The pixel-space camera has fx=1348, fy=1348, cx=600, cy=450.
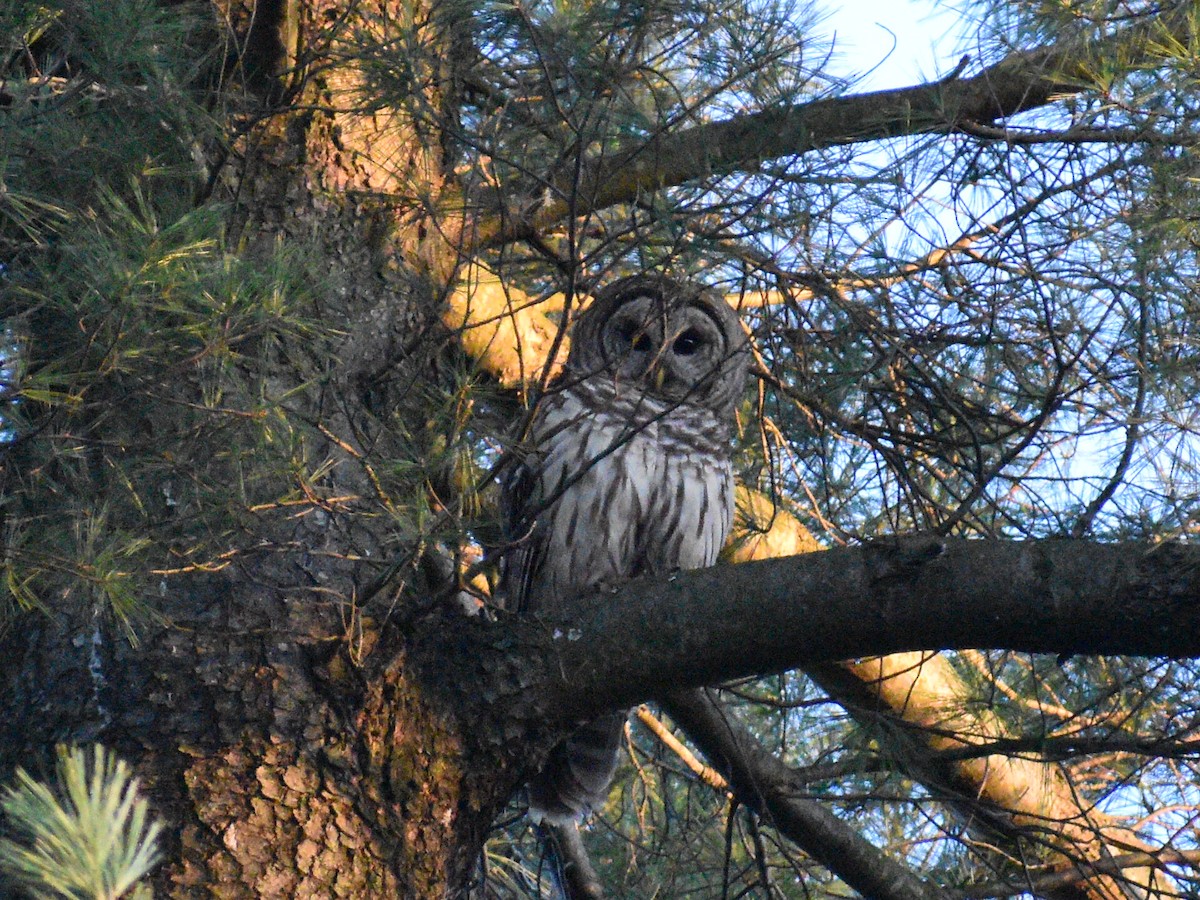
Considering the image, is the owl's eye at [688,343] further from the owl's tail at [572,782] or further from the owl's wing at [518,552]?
the owl's tail at [572,782]

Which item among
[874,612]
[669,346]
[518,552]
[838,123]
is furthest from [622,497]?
[874,612]

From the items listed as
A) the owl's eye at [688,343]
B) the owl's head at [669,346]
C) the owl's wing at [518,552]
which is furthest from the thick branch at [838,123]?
the owl's eye at [688,343]

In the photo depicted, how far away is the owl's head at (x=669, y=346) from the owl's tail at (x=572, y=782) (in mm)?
895

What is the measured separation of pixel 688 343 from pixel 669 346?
365mm

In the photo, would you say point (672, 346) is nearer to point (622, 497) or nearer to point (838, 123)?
point (622, 497)

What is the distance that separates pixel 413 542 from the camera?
83.7 inches

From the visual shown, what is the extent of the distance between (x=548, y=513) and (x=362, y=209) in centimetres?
93

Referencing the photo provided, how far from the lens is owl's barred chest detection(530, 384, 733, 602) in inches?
135

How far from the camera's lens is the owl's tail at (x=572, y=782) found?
3.32 metres

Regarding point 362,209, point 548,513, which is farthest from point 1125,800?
point 362,209

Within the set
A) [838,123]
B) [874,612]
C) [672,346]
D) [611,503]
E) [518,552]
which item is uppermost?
[672,346]

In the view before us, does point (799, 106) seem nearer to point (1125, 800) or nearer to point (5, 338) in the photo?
point (5, 338)

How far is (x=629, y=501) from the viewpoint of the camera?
11.3 feet

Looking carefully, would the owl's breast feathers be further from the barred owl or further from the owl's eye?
the owl's eye
